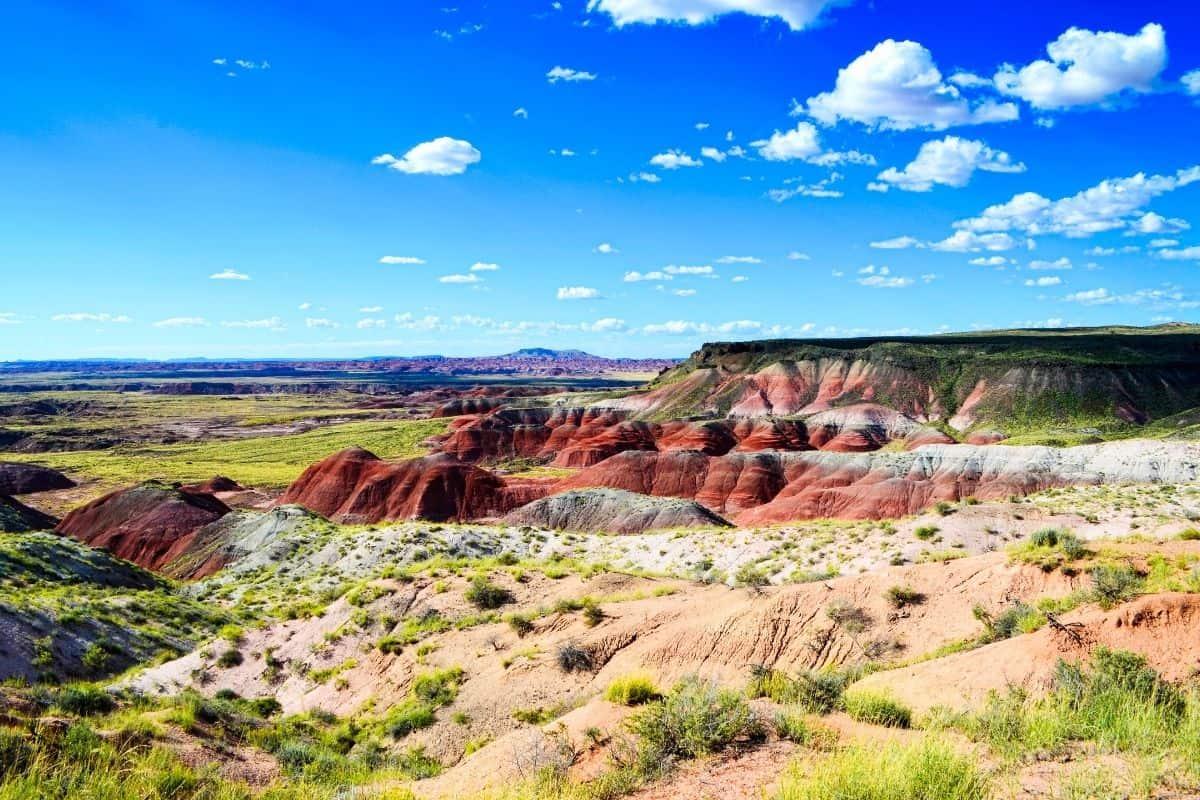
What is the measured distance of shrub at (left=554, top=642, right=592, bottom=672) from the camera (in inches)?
550

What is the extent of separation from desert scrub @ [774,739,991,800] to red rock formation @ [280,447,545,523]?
5513 cm

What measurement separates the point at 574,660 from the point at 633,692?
13.7ft

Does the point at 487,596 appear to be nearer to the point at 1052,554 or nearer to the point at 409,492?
the point at 1052,554

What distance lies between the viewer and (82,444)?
115 m

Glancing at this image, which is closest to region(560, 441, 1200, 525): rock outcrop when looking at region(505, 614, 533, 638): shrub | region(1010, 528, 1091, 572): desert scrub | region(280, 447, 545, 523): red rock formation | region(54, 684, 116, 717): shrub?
region(280, 447, 545, 523): red rock formation

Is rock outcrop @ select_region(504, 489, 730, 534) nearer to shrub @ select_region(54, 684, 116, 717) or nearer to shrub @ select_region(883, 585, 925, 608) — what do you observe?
shrub @ select_region(883, 585, 925, 608)

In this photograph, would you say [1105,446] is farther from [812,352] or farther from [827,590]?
[812,352]

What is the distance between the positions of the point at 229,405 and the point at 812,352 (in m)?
166

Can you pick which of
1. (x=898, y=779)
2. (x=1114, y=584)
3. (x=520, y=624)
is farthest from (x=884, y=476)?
(x=898, y=779)

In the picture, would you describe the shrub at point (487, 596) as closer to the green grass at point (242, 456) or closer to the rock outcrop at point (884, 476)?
the rock outcrop at point (884, 476)

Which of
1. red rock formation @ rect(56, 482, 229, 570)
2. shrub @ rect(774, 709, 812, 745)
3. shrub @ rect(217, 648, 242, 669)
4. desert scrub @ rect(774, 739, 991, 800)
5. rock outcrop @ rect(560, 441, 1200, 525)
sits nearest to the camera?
desert scrub @ rect(774, 739, 991, 800)

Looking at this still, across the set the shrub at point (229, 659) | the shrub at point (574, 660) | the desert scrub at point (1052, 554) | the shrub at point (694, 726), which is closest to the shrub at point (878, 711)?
the shrub at point (694, 726)

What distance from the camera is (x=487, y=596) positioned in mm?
19188

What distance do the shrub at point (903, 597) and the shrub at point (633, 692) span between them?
6502 millimetres
